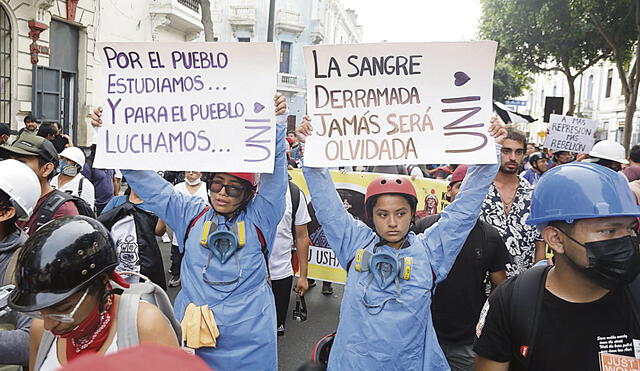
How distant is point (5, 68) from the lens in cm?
1241

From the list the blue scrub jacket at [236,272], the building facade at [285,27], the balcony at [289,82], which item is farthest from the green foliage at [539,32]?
the blue scrub jacket at [236,272]

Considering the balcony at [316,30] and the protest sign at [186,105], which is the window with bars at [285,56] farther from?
the protest sign at [186,105]

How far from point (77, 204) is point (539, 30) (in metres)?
21.7

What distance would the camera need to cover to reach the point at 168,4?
18.8m

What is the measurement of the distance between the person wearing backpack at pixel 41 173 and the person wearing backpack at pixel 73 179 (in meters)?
1.55

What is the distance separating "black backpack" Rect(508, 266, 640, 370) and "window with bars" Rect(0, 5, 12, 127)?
13039mm

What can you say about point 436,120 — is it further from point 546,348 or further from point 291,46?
point 291,46

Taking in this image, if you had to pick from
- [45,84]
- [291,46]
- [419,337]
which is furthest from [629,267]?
[291,46]

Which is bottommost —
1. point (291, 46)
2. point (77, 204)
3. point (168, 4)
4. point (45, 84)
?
point (77, 204)

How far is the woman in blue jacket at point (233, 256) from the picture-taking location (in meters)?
2.79

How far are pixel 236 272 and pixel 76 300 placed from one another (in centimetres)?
110

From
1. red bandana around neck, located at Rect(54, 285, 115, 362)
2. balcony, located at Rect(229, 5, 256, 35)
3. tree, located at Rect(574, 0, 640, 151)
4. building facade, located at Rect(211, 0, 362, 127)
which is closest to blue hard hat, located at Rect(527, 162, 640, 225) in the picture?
red bandana around neck, located at Rect(54, 285, 115, 362)

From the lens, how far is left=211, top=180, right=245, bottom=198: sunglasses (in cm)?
292

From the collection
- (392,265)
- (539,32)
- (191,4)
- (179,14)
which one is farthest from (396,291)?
(539,32)
